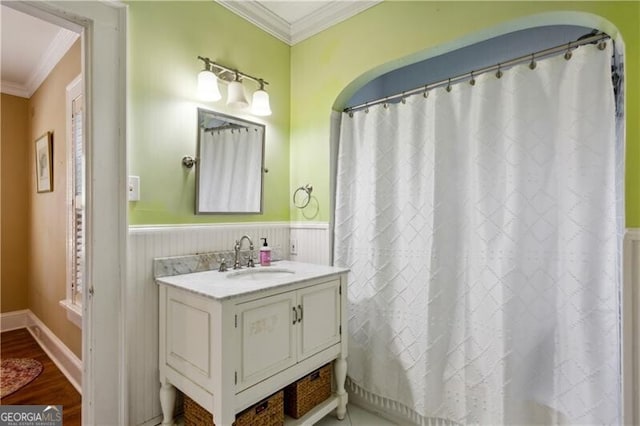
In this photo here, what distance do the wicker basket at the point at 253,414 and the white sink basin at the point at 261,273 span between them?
0.59m

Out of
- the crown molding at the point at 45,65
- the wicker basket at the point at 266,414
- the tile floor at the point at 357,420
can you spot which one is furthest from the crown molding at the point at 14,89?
the tile floor at the point at 357,420

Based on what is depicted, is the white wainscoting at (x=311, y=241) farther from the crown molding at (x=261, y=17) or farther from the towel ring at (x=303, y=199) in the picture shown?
the crown molding at (x=261, y=17)

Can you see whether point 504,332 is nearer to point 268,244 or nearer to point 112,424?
point 268,244

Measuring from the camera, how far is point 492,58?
2.17 metres

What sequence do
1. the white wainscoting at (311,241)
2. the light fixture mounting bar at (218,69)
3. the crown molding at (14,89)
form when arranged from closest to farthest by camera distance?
the light fixture mounting bar at (218,69)
the white wainscoting at (311,241)
the crown molding at (14,89)

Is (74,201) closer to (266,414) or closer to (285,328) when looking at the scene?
(285,328)

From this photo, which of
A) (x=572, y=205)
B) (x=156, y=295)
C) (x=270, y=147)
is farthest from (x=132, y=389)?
(x=572, y=205)

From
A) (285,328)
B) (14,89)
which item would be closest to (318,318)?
(285,328)

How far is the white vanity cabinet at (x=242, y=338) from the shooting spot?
1.31m

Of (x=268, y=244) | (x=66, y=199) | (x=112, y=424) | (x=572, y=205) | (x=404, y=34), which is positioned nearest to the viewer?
(x=572, y=205)

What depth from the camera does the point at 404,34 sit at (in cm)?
185

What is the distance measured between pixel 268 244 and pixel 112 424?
1232 mm

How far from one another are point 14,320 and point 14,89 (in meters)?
2.32

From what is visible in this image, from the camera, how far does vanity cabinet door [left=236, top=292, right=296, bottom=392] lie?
1.37 m
